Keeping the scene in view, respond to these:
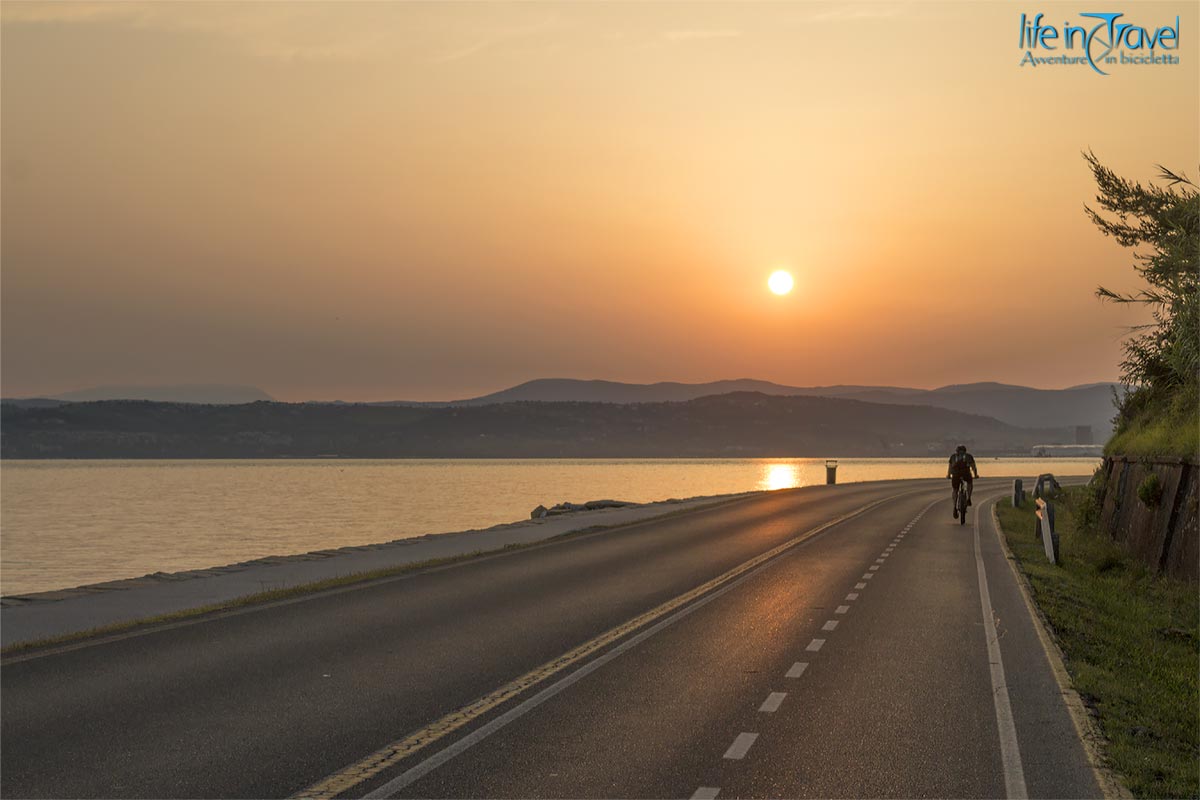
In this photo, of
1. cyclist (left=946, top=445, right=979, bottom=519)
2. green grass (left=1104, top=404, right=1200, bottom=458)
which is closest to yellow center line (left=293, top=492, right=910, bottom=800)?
green grass (left=1104, top=404, right=1200, bottom=458)

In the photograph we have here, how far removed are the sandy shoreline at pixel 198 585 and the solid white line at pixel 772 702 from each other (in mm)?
8855

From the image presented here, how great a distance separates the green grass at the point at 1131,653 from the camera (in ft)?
27.9

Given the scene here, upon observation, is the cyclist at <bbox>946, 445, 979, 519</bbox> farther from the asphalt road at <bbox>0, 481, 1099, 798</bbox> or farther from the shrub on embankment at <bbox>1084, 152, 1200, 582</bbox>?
the asphalt road at <bbox>0, 481, 1099, 798</bbox>

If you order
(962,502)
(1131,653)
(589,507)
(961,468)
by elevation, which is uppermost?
(961,468)

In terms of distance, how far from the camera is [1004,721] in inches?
371

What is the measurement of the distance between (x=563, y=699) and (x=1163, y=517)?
15.3 m

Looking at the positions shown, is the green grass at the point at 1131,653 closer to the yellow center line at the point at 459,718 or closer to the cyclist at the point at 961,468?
the yellow center line at the point at 459,718

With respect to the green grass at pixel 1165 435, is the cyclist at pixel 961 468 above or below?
below

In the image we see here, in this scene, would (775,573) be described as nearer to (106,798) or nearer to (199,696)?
(199,696)

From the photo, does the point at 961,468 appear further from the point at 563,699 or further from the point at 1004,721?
the point at 563,699

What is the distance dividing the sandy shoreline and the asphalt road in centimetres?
139

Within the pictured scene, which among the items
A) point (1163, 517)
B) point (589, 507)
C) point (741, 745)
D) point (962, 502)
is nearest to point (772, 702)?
point (741, 745)

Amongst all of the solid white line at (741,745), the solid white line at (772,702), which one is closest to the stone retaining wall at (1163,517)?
the solid white line at (772,702)

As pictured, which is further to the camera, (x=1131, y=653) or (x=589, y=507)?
(x=589, y=507)
